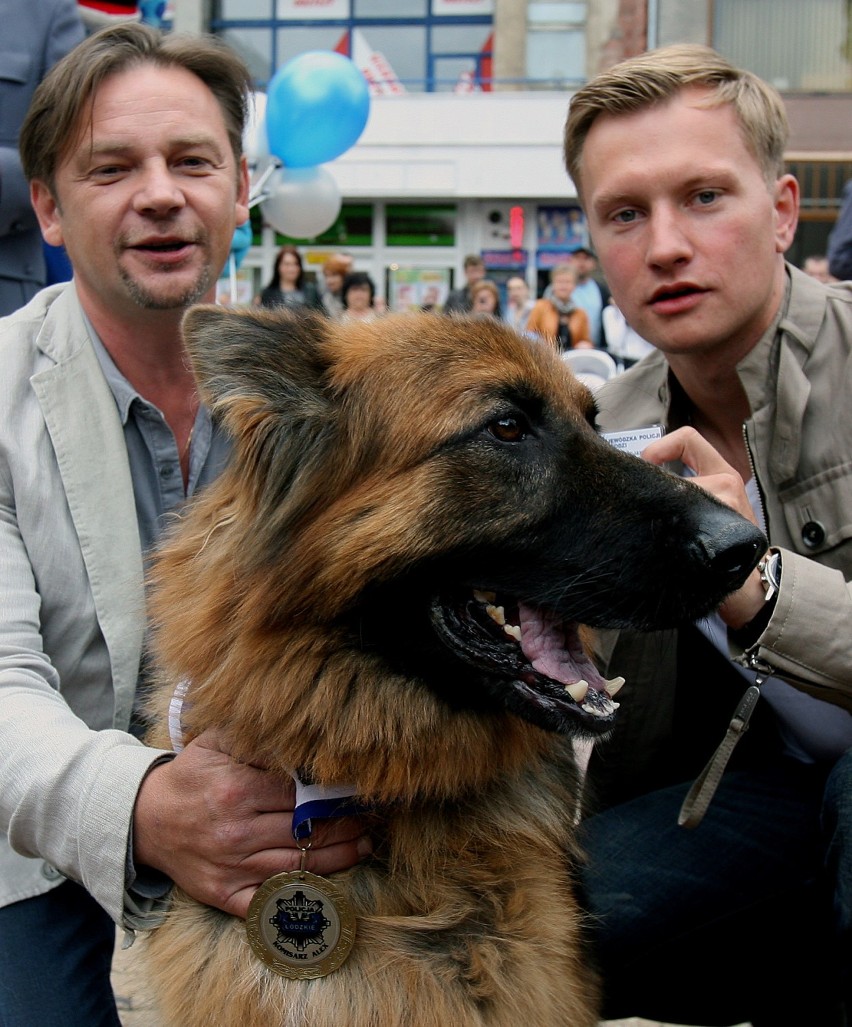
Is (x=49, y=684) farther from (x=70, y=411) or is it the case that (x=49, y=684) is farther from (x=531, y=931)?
(x=531, y=931)

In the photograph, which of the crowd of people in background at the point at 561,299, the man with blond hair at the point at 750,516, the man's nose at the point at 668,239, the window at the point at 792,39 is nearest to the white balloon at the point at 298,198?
the crowd of people in background at the point at 561,299

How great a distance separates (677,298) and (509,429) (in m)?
0.78

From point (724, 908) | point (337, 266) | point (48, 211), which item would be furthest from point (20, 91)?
point (337, 266)

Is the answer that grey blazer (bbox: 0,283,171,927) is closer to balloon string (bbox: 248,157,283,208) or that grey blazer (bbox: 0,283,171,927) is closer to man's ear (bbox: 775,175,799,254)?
man's ear (bbox: 775,175,799,254)

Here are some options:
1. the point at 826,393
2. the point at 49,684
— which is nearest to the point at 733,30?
the point at 826,393

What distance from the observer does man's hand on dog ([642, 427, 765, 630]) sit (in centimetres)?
205

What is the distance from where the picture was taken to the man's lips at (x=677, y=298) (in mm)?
2443

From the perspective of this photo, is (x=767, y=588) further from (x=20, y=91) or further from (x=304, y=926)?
(x=20, y=91)

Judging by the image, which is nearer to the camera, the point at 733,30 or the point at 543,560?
the point at 543,560

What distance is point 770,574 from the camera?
2053 millimetres

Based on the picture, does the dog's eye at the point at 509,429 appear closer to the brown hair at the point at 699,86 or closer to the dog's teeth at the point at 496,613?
the dog's teeth at the point at 496,613

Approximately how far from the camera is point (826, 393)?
243 centimetres

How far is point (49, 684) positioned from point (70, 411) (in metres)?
0.63

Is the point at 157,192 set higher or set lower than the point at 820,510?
higher
